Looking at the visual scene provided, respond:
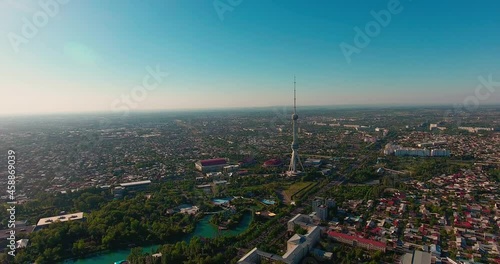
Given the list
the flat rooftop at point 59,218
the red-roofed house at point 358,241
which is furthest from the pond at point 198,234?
the red-roofed house at point 358,241

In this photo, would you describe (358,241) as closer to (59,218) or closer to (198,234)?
(198,234)

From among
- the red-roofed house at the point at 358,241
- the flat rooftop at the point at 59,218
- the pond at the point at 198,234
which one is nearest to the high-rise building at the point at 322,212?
the red-roofed house at the point at 358,241

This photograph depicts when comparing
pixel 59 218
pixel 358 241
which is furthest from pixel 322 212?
pixel 59 218

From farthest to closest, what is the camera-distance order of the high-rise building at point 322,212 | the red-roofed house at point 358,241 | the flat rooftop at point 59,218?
1. the high-rise building at point 322,212
2. the flat rooftop at point 59,218
3. the red-roofed house at point 358,241

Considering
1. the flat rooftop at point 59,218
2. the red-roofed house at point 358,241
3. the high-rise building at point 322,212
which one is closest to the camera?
the red-roofed house at point 358,241

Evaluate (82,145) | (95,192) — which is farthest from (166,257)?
(82,145)

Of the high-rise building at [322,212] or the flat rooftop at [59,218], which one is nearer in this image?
the flat rooftop at [59,218]

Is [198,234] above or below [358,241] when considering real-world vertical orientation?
below

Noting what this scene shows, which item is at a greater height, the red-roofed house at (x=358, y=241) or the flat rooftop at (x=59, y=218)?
the flat rooftop at (x=59, y=218)

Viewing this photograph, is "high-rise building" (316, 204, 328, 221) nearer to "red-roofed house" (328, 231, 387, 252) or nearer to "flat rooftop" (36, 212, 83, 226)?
"red-roofed house" (328, 231, 387, 252)

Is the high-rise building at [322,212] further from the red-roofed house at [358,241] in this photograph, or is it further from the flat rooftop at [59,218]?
the flat rooftop at [59,218]

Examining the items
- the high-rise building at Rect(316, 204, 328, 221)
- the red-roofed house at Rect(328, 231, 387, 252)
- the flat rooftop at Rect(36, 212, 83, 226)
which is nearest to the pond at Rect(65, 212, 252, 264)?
the high-rise building at Rect(316, 204, 328, 221)

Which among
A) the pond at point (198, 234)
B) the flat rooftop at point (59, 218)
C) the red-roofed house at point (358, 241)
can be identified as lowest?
the pond at point (198, 234)

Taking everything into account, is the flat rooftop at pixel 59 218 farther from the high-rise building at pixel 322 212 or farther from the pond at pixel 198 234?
the high-rise building at pixel 322 212
